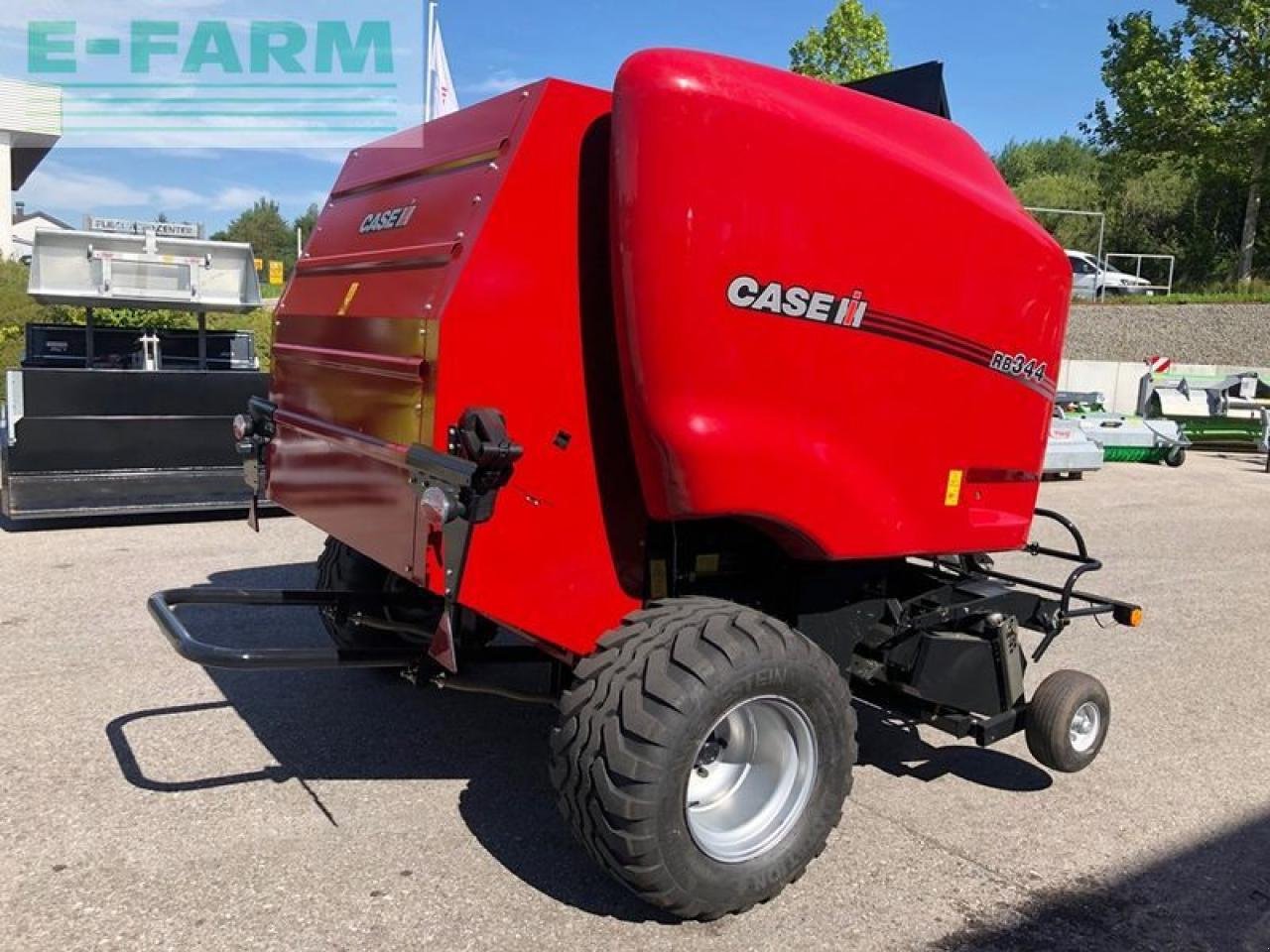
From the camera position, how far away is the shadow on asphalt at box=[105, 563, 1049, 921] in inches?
132

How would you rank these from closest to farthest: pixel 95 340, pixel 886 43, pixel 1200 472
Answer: pixel 95 340
pixel 1200 472
pixel 886 43

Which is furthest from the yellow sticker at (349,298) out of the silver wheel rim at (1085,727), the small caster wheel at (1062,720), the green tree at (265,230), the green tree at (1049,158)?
the green tree at (265,230)

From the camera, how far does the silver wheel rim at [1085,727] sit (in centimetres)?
406

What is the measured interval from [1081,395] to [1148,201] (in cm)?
2454

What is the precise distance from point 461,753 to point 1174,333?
964 inches

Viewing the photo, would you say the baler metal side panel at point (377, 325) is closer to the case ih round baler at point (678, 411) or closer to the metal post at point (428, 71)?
the case ih round baler at point (678, 411)

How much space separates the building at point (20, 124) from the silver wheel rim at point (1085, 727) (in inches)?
1606

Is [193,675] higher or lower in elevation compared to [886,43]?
lower

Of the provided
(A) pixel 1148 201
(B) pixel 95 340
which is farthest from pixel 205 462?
(A) pixel 1148 201

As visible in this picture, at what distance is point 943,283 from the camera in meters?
3.37

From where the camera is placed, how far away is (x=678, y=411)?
2906mm

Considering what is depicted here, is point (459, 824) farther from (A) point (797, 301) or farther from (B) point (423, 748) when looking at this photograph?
(A) point (797, 301)

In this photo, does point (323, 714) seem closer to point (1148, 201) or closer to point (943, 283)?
point (943, 283)

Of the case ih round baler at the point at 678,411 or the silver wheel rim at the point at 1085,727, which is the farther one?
the silver wheel rim at the point at 1085,727
